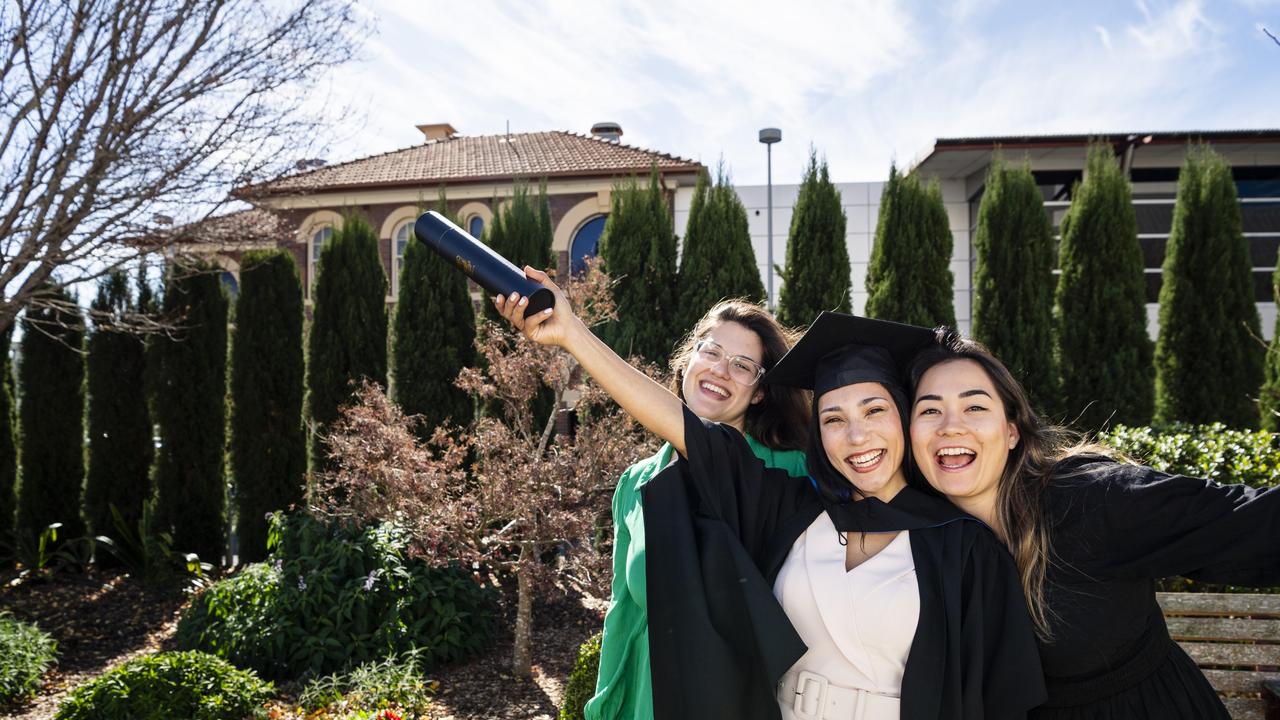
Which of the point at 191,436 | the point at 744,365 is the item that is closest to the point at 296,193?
the point at 191,436

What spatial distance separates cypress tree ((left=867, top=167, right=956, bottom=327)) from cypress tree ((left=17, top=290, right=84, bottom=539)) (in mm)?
8739

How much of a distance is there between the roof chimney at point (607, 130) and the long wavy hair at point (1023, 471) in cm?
1609

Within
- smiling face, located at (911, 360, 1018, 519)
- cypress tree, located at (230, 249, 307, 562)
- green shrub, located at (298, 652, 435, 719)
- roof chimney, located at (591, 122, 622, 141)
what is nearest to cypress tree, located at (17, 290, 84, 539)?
cypress tree, located at (230, 249, 307, 562)

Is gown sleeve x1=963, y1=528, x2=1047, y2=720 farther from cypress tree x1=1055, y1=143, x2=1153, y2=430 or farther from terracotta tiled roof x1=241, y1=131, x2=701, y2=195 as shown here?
terracotta tiled roof x1=241, y1=131, x2=701, y2=195

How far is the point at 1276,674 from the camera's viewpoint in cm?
349

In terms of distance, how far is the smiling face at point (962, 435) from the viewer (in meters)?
2.13

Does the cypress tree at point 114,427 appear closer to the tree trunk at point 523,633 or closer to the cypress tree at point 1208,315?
the tree trunk at point 523,633

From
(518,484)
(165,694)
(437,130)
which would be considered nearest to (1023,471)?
(518,484)

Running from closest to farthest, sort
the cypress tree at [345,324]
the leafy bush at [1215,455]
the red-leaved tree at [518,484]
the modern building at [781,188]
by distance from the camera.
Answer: the leafy bush at [1215,455] → the red-leaved tree at [518,484] → the cypress tree at [345,324] → the modern building at [781,188]

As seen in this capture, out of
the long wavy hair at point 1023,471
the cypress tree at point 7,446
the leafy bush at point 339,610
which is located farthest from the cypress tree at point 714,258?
the cypress tree at point 7,446

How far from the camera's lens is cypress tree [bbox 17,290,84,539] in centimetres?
875

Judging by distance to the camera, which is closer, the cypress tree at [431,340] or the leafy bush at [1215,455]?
the leafy bush at [1215,455]

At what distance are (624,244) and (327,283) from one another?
3.32 m

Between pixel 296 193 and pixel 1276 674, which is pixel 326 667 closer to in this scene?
pixel 296 193
